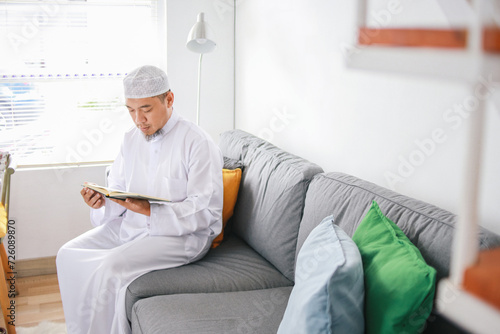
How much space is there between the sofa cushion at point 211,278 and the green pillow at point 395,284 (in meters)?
0.83

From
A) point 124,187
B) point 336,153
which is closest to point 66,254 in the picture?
point 124,187

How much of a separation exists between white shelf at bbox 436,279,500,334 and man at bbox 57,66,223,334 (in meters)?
2.06

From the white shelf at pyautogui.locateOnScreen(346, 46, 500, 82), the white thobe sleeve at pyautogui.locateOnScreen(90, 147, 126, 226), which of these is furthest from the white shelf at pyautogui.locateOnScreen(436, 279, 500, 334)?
the white thobe sleeve at pyautogui.locateOnScreen(90, 147, 126, 226)

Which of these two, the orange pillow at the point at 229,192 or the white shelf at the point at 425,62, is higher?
the white shelf at the point at 425,62

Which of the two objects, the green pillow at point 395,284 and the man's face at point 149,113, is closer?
the green pillow at point 395,284

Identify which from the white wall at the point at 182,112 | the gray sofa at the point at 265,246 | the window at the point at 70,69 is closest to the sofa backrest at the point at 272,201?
the gray sofa at the point at 265,246

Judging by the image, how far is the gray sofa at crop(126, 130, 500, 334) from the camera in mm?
1700

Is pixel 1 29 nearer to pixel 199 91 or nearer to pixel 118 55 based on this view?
pixel 118 55

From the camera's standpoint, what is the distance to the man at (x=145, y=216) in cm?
243

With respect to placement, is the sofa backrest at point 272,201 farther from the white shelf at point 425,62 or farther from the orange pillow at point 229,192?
the white shelf at point 425,62

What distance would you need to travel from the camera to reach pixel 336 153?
2600 millimetres

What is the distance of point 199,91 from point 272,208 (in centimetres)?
151

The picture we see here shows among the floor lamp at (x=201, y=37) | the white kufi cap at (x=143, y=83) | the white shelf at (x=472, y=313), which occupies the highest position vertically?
the floor lamp at (x=201, y=37)

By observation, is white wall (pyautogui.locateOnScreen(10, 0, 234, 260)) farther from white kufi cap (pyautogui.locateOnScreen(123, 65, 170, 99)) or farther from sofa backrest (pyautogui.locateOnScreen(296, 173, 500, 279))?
sofa backrest (pyautogui.locateOnScreen(296, 173, 500, 279))
